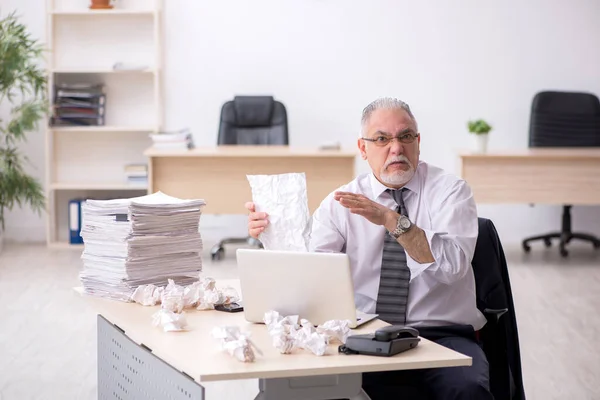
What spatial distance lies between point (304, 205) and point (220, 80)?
16.1 feet

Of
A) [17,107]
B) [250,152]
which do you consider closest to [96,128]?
[17,107]

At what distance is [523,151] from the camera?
6.67 metres

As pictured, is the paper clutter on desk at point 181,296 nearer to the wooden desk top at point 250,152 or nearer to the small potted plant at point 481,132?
the wooden desk top at point 250,152

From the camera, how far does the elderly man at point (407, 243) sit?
A: 255cm

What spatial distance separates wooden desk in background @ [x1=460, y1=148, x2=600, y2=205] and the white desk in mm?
4266

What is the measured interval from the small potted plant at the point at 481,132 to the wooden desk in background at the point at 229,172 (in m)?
0.88

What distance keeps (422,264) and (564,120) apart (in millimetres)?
4760

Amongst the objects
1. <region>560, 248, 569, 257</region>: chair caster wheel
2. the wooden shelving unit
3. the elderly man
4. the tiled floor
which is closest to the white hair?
the elderly man

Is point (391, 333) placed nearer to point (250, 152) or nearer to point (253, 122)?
point (250, 152)

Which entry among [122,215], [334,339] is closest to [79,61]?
[122,215]

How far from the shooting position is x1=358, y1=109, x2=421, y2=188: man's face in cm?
271

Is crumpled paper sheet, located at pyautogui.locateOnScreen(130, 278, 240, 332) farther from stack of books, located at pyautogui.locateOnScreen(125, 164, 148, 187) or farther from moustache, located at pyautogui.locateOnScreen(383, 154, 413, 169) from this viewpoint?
stack of books, located at pyautogui.locateOnScreen(125, 164, 148, 187)

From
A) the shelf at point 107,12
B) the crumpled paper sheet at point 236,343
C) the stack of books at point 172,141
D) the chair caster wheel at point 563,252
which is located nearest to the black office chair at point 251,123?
the stack of books at point 172,141

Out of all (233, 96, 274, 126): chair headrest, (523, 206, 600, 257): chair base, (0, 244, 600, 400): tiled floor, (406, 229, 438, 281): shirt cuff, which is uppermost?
(233, 96, 274, 126): chair headrest
